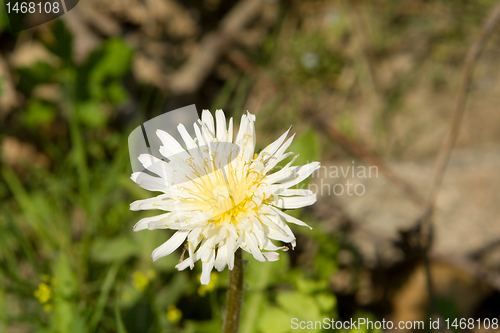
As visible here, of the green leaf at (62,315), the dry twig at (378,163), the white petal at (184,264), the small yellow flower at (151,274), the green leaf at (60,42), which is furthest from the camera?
the dry twig at (378,163)

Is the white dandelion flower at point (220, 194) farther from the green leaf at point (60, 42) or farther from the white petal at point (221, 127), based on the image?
the green leaf at point (60, 42)

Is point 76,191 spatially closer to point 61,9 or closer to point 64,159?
point 64,159

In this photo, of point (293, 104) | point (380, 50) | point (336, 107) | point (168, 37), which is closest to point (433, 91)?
point (380, 50)

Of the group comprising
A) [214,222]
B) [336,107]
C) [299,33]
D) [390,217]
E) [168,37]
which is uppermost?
[299,33]

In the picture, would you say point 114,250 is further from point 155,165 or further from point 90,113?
point 155,165

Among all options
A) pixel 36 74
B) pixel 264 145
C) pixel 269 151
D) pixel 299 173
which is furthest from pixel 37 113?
pixel 299 173

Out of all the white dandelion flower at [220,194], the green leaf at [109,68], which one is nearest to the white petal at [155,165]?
the white dandelion flower at [220,194]

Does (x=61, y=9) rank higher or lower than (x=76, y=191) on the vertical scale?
higher
